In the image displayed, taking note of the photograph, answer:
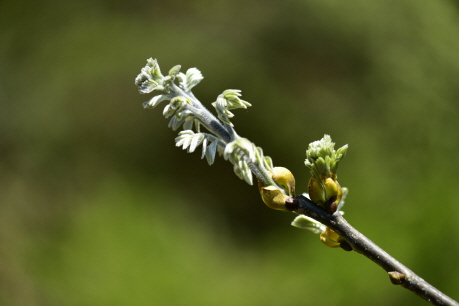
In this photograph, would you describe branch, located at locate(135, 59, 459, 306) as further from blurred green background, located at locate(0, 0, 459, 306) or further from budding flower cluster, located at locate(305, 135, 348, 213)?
blurred green background, located at locate(0, 0, 459, 306)

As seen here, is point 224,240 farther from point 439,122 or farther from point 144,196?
point 439,122

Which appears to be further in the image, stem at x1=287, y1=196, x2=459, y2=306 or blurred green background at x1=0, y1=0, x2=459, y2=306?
blurred green background at x1=0, y1=0, x2=459, y2=306

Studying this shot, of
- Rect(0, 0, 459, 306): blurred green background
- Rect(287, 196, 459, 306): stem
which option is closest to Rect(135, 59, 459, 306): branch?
Rect(287, 196, 459, 306): stem

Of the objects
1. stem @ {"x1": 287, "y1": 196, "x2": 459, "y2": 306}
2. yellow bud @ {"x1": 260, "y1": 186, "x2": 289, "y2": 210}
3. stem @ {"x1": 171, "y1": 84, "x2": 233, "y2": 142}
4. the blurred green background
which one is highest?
the blurred green background

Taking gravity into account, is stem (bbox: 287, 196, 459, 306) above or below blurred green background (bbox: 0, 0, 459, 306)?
below

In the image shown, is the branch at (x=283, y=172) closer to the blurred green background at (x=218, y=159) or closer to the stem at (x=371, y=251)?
the stem at (x=371, y=251)
